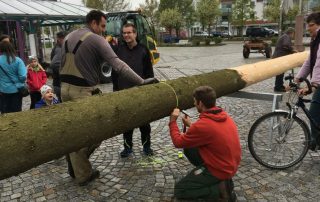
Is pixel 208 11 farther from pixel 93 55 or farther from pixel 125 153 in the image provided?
pixel 93 55

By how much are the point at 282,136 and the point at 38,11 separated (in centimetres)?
1278

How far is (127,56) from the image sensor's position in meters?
4.58

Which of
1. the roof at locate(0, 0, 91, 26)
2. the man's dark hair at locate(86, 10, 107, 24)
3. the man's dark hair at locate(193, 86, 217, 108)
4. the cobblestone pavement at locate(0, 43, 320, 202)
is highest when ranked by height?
the roof at locate(0, 0, 91, 26)

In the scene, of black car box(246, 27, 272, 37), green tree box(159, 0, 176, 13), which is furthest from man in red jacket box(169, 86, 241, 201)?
green tree box(159, 0, 176, 13)

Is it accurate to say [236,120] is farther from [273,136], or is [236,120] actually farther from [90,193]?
[90,193]

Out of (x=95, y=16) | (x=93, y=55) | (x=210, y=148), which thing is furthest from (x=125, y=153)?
(x=95, y=16)

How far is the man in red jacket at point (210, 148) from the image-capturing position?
317 cm

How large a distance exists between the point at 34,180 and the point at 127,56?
2.01m

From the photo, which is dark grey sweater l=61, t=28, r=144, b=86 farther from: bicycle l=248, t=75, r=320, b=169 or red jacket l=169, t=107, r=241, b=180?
bicycle l=248, t=75, r=320, b=169

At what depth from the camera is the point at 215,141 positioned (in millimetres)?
3180

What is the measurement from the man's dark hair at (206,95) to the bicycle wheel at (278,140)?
4.34ft

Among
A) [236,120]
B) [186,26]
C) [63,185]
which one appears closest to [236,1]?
[186,26]

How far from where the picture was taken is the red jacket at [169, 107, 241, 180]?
316cm

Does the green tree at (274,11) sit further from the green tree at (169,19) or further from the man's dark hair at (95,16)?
the man's dark hair at (95,16)
